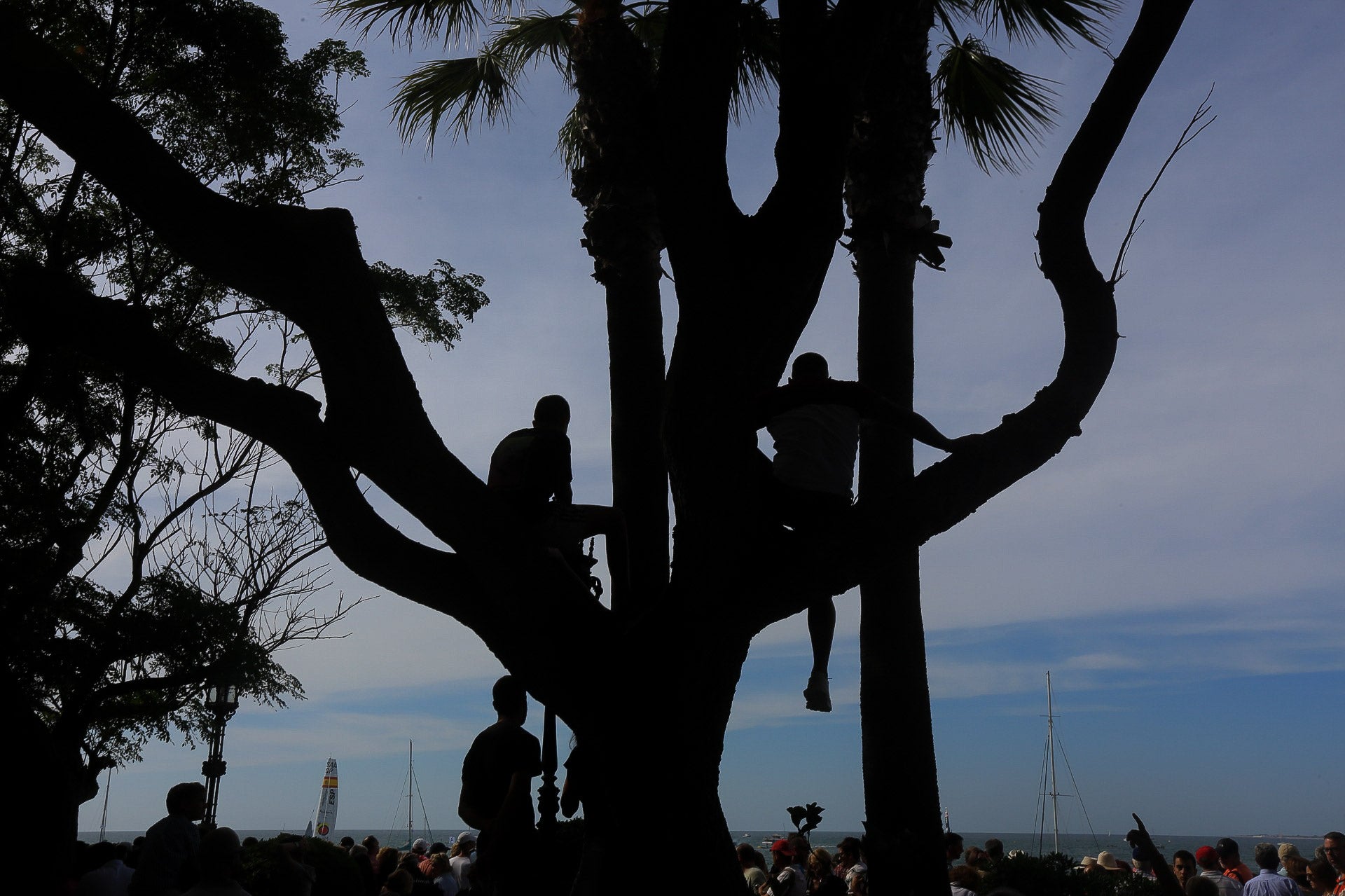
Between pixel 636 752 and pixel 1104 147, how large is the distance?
292cm

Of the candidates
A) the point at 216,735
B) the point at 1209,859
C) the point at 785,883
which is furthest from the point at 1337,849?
the point at 216,735

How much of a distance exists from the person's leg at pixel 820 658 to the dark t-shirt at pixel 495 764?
1.29 meters

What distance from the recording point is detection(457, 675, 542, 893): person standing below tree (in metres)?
4.63

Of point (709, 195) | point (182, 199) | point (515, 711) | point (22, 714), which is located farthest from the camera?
point (22, 714)

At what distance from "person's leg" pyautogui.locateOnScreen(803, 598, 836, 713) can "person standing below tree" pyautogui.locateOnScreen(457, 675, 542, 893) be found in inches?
50.8

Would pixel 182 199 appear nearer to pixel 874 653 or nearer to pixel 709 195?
pixel 709 195

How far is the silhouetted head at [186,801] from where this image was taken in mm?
7008

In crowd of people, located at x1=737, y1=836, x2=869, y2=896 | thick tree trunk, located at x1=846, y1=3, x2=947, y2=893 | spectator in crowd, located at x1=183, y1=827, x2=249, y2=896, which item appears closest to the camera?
spectator in crowd, located at x1=183, y1=827, x2=249, y2=896

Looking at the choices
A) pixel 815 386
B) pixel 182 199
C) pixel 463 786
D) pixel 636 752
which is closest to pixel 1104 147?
pixel 815 386

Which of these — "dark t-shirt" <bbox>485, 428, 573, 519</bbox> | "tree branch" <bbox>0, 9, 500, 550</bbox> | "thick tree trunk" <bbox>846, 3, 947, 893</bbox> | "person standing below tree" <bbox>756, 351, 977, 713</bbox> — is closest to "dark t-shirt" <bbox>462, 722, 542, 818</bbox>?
"dark t-shirt" <bbox>485, 428, 573, 519</bbox>

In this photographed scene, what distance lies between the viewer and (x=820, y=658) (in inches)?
185

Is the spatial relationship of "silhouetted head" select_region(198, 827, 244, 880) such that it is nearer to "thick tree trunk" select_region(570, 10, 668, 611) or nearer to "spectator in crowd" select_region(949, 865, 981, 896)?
"thick tree trunk" select_region(570, 10, 668, 611)

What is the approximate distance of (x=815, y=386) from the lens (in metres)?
4.25

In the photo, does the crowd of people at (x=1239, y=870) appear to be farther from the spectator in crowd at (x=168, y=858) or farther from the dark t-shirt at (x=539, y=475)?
the spectator in crowd at (x=168, y=858)
